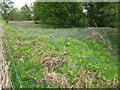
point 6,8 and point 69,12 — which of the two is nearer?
point 69,12

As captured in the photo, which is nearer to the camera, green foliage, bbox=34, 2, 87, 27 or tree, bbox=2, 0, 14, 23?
green foliage, bbox=34, 2, 87, 27

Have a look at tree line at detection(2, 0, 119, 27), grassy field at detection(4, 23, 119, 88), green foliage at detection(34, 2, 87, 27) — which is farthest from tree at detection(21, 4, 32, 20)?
grassy field at detection(4, 23, 119, 88)

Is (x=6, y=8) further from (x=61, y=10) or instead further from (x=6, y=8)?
(x=61, y=10)

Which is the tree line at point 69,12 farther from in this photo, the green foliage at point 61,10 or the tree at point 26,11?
the tree at point 26,11

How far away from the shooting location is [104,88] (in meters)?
3.80

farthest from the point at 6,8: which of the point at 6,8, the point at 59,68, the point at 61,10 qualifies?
the point at 59,68

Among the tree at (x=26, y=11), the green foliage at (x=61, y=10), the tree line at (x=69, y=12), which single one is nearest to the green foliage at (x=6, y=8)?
the tree line at (x=69, y=12)

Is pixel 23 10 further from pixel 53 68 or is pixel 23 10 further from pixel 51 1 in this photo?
pixel 53 68

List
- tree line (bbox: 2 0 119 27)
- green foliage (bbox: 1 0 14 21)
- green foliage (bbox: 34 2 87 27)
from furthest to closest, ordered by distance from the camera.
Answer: green foliage (bbox: 1 0 14 21)
tree line (bbox: 2 0 119 27)
green foliage (bbox: 34 2 87 27)

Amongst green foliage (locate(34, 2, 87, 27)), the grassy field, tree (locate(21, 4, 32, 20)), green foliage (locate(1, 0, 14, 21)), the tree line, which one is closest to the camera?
the grassy field

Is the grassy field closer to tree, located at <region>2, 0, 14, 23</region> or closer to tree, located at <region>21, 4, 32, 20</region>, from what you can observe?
tree, located at <region>2, 0, 14, 23</region>

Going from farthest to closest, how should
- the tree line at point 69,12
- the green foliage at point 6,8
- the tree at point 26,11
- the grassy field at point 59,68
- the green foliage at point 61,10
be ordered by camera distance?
the tree at point 26,11 → the green foliage at point 6,8 → the tree line at point 69,12 → the green foliage at point 61,10 → the grassy field at point 59,68

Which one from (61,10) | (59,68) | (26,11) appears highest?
(26,11)

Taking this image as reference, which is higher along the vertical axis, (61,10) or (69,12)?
(61,10)
